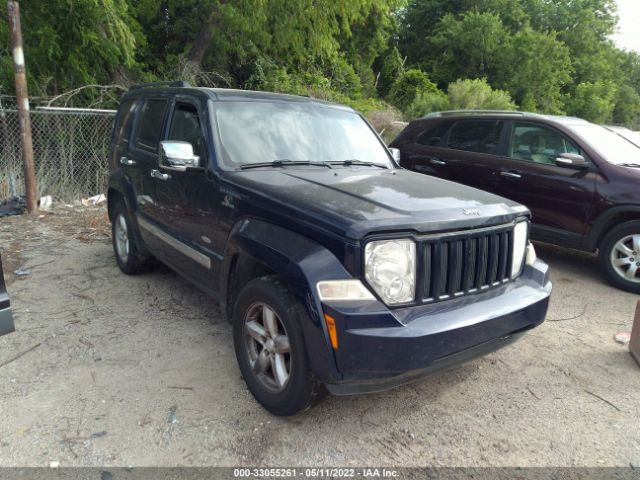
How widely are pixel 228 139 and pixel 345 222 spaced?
60.1 inches

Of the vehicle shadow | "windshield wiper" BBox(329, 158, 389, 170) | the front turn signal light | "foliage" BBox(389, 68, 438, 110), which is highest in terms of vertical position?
"foliage" BBox(389, 68, 438, 110)

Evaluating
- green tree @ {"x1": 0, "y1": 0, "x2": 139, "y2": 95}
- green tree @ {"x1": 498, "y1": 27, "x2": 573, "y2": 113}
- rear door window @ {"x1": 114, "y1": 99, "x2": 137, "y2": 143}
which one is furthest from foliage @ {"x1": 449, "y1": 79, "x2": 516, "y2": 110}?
rear door window @ {"x1": 114, "y1": 99, "x2": 137, "y2": 143}

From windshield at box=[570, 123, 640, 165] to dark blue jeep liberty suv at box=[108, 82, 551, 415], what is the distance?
3.00 m

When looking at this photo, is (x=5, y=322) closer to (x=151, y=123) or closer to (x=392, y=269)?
(x=392, y=269)

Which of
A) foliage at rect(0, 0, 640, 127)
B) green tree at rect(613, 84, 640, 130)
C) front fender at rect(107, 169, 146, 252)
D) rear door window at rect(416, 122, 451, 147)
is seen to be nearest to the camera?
front fender at rect(107, 169, 146, 252)

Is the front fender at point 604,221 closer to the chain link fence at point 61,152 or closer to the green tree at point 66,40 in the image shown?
the chain link fence at point 61,152

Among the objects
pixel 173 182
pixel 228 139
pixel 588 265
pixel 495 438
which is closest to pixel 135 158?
pixel 173 182

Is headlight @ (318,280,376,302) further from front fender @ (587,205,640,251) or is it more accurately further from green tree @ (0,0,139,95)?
green tree @ (0,0,139,95)

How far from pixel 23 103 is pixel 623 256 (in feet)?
27.9

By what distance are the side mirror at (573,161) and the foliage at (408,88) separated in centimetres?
1728

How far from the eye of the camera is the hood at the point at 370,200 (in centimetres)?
264

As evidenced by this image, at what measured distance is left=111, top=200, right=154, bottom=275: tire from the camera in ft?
16.8

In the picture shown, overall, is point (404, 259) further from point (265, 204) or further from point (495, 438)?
point (495, 438)

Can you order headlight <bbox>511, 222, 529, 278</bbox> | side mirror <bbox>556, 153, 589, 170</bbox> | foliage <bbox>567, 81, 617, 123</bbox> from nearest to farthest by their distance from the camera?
headlight <bbox>511, 222, 529, 278</bbox> < side mirror <bbox>556, 153, 589, 170</bbox> < foliage <bbox>567, 81, 617, 123</bbox>
